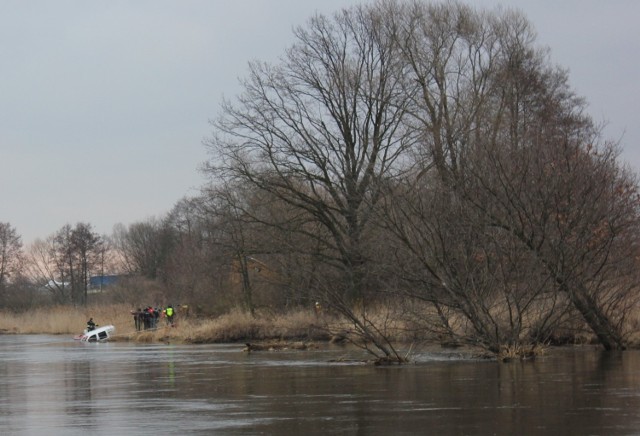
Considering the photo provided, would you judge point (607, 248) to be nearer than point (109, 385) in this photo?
No

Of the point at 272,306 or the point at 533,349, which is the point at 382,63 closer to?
the point at 272,306

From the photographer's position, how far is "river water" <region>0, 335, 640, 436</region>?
14094mm

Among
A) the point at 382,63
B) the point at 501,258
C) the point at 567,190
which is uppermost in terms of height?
the point at 382,63

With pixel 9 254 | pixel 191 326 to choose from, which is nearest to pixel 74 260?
pixel 9 254

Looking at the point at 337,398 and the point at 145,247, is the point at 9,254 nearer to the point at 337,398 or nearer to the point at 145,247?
the point at 145,247

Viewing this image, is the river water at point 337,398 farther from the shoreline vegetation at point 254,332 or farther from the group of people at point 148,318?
the group of people at point 148,318

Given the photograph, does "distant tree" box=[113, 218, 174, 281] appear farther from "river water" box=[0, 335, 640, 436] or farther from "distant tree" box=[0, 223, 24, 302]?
"river water" box=[0, 335, 640, 436]

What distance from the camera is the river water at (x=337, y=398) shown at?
14.1 m

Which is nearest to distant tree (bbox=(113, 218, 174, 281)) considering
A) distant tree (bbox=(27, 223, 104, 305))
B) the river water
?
distant tree (bbox=(27, 223, 104, 305))

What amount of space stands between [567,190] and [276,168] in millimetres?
26604

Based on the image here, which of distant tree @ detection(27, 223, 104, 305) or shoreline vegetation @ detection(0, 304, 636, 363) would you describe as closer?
shoreline vegetation @ detection(0, 304, 636, 363)

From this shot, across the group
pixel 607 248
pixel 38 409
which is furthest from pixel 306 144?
pixel 38 409

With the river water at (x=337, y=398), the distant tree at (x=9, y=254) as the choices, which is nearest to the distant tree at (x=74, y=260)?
the distant tree at (x=9, y=254)

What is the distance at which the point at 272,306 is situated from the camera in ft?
177
